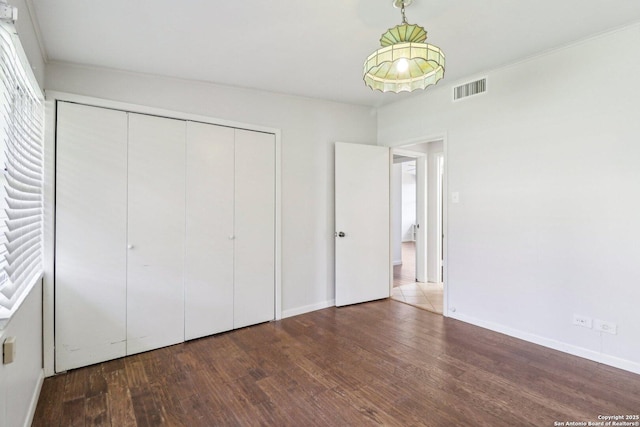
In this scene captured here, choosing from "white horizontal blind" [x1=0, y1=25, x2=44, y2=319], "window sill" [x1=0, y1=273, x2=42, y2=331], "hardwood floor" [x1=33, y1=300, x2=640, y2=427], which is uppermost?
"white horizontal blind" [x1=0, y1=25, x2=44, y2=319]

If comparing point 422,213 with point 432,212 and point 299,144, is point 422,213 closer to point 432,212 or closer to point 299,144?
point 432,212

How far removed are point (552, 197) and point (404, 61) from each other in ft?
6.46

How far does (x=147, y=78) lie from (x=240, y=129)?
92 centimetres

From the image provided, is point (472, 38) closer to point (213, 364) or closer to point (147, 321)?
point (213, 364)

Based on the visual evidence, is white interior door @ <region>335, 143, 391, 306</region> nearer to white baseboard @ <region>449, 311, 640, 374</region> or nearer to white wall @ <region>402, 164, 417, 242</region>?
white baseboard @ <region>449, 311, 640, 374</region>

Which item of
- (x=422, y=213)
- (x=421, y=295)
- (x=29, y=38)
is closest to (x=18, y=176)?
(x=29, y=38)

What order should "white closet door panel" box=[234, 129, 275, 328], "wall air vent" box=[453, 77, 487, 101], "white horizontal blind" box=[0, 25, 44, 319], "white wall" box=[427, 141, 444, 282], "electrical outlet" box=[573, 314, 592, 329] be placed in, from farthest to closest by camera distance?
"white wall" box=[427, 141, 444, 282] < "white closet door panel" box=[234, 129, 275, 328] < "wall air vent" box=[453, 77, 487, 101] < "electrical outlet" box=[573, 314, 592, 329] < "white horizontal blind" box=[0, 25, 44, 319]

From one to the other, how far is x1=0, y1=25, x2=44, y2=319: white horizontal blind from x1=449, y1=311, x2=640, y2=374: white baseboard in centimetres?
365

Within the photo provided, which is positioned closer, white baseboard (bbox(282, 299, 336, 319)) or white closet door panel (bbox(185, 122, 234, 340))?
white closet door panel (bbox(185, 122, 234, 340))

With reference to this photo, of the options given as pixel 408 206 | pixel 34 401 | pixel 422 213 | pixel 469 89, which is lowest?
pixel 34 401

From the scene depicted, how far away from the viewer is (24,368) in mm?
1831

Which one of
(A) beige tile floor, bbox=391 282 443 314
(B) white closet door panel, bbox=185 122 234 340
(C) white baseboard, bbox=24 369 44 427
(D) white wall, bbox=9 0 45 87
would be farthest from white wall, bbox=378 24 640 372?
(C) white baseboard, bbox=24 369 44 427

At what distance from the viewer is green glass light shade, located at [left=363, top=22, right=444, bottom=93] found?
5.33 ft

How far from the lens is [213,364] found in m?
2.58
